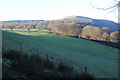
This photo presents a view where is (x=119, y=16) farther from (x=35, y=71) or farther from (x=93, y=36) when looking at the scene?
(x=93, y=36)

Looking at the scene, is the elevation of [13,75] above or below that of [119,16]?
below

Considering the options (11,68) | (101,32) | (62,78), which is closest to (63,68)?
(62,78)

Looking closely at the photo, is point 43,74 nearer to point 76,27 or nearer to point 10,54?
point 10,54

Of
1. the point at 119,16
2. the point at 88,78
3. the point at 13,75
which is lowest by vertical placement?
the point at 88,78

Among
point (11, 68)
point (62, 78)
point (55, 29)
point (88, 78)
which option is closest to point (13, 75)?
point (11, 68)

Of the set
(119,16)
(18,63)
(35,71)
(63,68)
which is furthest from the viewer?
(63,68)

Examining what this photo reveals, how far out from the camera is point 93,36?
74.3 m

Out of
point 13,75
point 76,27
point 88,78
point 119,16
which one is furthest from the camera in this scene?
point 76,27

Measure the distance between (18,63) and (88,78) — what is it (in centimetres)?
322

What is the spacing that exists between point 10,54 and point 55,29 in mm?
75286

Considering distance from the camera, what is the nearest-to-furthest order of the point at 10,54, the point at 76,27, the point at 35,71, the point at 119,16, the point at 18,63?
the point at 119,16, the point at 35,71, the point at 18,63, the point at 10,54, the point at 76,27

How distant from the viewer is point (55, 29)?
83500mm

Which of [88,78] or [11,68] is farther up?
[11,68]

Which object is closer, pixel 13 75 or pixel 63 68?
pixel 13 75
